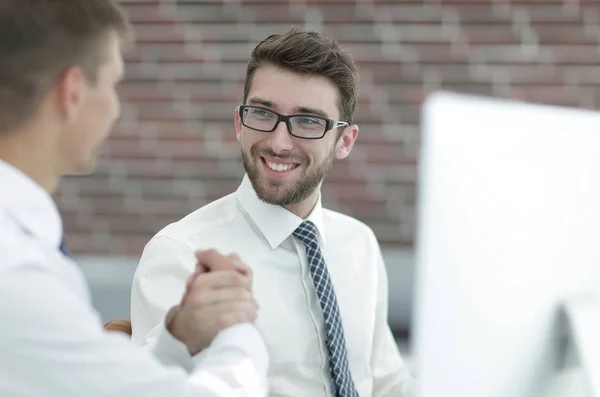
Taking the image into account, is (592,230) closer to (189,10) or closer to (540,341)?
(540,341)

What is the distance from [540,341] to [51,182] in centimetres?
58

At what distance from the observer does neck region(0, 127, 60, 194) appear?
3.37 ft

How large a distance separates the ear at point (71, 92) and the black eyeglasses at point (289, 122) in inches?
25.8

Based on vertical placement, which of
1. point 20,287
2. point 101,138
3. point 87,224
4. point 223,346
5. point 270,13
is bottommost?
point 87,224

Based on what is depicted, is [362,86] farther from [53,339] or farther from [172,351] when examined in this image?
[53,339]

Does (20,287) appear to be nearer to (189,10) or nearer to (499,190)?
(499,190)

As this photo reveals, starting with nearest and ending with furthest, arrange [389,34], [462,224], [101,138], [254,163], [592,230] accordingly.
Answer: [462,224] → [592,230] → [101,138] → [254,163] → [389,34]

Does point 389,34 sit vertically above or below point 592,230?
above

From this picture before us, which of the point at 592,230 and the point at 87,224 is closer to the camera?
the point at 592,230

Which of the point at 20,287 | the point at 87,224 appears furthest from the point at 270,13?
the point at 20,287

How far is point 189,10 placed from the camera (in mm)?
3379

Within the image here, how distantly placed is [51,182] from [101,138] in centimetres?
8

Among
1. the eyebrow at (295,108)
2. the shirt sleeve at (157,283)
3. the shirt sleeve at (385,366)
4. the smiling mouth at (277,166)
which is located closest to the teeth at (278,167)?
the smiling mouth at (277,166)

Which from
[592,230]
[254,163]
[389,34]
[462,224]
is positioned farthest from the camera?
[389,34]
